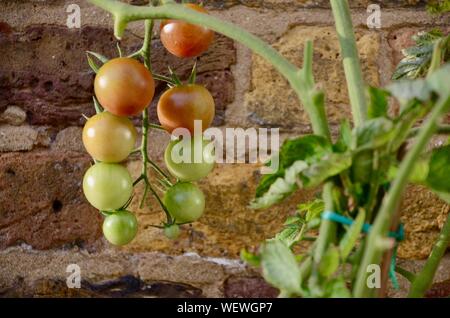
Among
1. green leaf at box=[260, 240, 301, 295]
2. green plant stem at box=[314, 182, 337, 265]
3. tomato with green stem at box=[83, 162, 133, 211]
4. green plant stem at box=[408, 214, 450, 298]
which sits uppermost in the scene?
tomato with green stem at box=[83, 162, 133, 211]

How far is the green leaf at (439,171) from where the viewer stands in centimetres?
42

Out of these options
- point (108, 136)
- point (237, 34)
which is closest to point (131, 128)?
point (108, 136)

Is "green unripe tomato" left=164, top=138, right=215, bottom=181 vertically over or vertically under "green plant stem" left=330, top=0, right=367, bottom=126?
under

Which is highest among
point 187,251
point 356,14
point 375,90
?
point 356,14

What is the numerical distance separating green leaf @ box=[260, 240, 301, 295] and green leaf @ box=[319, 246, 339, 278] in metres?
0.01

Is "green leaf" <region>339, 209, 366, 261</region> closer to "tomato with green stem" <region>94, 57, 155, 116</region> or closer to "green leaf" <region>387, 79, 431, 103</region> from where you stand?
"green leaf" <region>387, 79, 431, 103</region>

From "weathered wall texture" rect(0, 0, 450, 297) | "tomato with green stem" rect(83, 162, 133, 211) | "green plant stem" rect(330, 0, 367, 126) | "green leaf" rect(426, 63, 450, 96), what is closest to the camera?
"green leaf" rect(426, 63, 450, 96)

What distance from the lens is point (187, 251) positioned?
0.81 m

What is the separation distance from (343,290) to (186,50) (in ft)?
0.89

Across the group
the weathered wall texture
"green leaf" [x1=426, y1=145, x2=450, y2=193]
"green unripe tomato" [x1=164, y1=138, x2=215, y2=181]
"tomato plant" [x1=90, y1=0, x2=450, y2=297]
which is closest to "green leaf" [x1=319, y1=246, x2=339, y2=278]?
"tomato plant" [x1=90, y1=0, x2=450, y2=297]

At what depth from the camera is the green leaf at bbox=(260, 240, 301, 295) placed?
0.35m

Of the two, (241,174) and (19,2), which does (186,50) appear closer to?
(241,174)

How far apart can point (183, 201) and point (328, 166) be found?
22 centimetres
